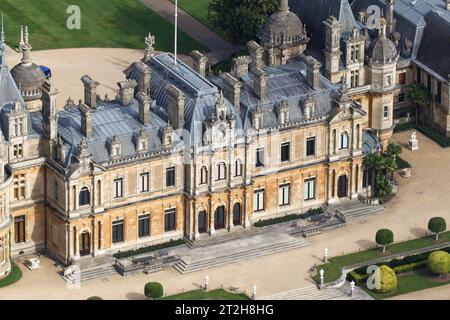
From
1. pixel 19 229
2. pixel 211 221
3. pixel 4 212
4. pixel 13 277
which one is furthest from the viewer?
pixel 211 221

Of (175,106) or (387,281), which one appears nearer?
(387,281)

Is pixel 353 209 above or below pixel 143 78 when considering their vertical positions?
below

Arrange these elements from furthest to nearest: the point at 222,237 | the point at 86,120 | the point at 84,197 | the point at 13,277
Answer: the point at 222,237
the point at 84,197
the point at 86,120
the point at 13,277

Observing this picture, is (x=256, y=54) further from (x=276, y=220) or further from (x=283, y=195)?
(x=276, y=220)

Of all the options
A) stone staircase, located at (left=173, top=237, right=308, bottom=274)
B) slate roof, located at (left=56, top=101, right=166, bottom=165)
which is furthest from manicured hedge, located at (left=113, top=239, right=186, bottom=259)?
slate roof, located at (left=56, top=101, right=166, bottom=165)

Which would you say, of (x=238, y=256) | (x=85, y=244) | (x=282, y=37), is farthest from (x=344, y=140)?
(x=85, y=244)

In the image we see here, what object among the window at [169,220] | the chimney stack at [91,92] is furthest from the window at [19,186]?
the window at [169,220]

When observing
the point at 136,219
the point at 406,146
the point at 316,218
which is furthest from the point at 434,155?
the point at 136,219

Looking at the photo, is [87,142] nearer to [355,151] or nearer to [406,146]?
[355,151]
